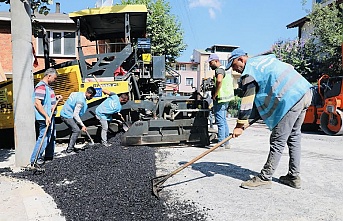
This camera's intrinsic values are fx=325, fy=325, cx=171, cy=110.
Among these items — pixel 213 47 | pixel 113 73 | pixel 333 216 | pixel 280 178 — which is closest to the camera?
pixel 333 216

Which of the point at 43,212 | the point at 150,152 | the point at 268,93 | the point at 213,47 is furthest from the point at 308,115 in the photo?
the point at 213,47

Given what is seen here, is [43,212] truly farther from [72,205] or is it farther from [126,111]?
[126,111]

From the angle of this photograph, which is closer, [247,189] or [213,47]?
[247,189]

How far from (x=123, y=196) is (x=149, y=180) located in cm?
56

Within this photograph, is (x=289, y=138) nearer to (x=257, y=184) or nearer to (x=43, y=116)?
(x=257, y=184)

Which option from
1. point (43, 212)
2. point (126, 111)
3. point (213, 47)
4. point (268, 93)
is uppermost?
point (213, 47)

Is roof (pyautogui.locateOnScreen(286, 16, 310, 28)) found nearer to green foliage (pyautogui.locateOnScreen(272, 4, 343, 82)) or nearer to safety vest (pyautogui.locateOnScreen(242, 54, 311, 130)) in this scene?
green foliage (pyautogui.locateOnScreen(272, 4, 343, 82))

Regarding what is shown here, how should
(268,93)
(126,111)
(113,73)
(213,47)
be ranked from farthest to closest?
(213,47) < (126,111) < (113,73) < (268,93)

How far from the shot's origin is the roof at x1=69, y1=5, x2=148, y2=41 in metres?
6.54

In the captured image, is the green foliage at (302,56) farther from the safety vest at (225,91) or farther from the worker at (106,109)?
the worker at (106,109)

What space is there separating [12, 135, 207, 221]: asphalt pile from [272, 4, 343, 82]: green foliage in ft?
41.1

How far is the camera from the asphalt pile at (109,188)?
9.18ft

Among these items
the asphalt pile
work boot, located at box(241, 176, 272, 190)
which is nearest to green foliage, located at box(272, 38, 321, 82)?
the asphalt pile

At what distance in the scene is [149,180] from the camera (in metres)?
3.70
